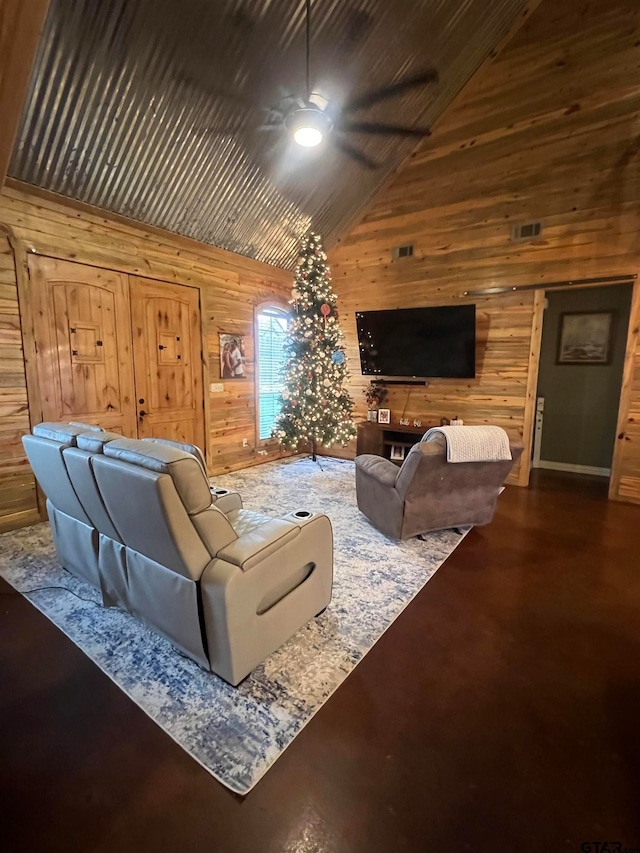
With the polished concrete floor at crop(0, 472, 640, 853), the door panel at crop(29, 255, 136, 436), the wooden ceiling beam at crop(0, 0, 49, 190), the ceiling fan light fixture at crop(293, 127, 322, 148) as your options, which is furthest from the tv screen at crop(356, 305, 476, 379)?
the wooden ceiling beam at crop(0, 0, 49, 190)

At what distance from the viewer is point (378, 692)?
1882 mm

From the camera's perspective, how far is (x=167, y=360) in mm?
4840

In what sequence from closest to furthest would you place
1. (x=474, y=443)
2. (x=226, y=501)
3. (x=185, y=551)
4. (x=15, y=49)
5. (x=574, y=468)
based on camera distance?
(x=15, y=49), (x=185, y=551), (x=226, y=501), (x=474, y=443), (x=574, y=468)

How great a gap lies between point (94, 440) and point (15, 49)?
153cm

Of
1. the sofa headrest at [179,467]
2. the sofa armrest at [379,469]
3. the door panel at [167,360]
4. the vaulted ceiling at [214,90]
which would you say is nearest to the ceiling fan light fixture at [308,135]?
the vaulted ceiling at [214,90]

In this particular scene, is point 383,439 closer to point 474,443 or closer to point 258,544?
point 474,443

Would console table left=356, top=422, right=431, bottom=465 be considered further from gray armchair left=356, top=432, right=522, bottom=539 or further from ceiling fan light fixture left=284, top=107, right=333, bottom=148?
ceiling fan light fixture left=284, top=107, right=333, bottom=148

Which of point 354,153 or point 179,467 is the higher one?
point 354,153

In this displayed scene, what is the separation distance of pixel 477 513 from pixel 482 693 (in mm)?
1907

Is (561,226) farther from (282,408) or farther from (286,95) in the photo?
(282,408)

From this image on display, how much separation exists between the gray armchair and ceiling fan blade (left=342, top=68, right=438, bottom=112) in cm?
383

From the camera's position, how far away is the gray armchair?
3098 millimetres

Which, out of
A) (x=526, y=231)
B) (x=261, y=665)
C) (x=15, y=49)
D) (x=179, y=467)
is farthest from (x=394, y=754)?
(x=526, y=231)

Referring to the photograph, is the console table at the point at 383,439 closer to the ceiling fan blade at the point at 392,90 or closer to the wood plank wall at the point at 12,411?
the ceiling fan blade at the point at 392,90
